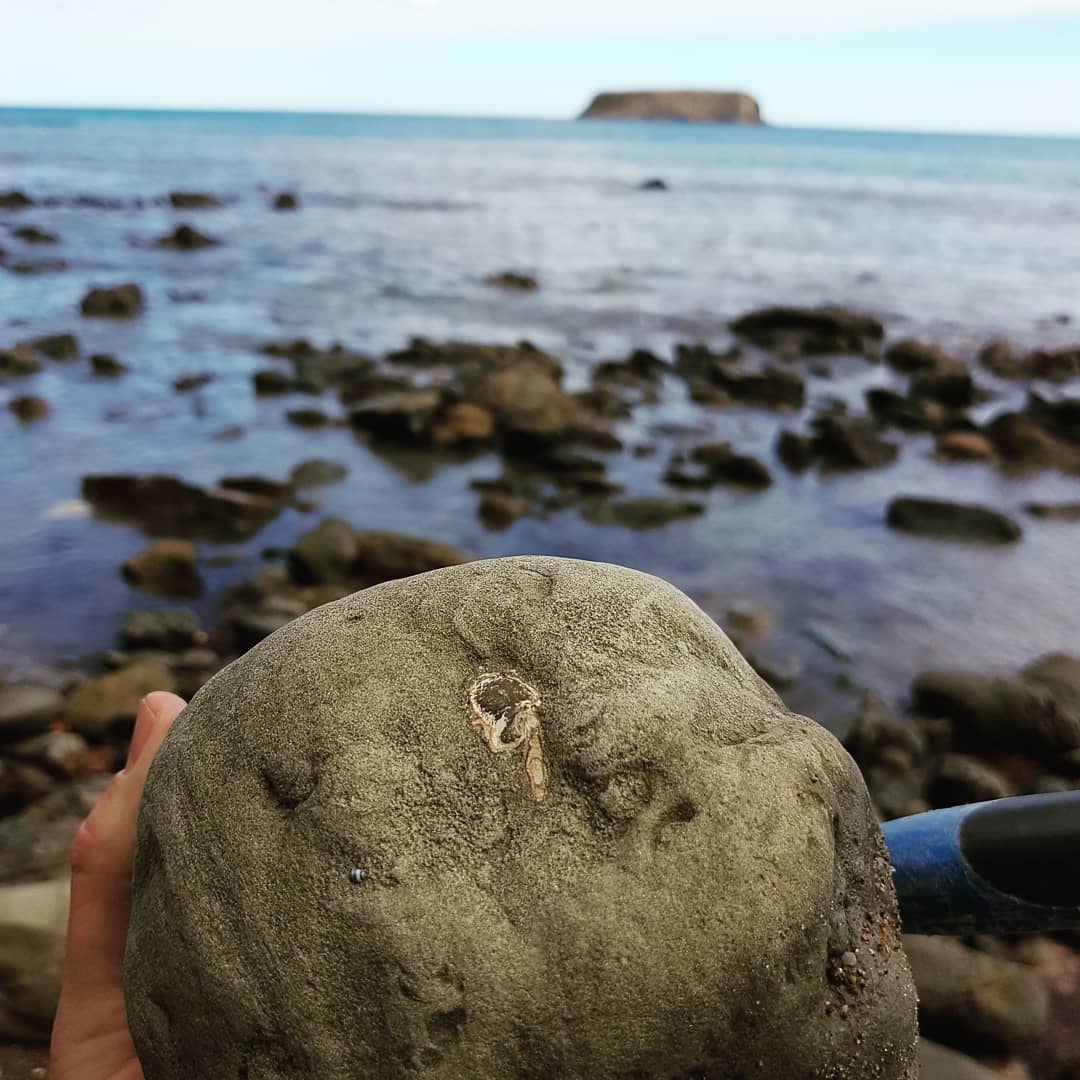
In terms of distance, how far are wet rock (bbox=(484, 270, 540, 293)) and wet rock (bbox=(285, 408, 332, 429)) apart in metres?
7.27

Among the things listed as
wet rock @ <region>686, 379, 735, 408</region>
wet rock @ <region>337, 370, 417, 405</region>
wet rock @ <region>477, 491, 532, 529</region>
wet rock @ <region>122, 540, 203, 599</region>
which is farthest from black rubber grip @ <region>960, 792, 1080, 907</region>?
wet rock @ <region>686, 379, 735, 408</region>

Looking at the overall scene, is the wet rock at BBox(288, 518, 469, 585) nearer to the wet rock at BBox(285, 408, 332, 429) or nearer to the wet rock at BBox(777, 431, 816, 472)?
the wet rock at BBox(285, 408, 332, 429)

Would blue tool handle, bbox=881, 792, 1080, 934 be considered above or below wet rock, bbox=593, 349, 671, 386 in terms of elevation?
above

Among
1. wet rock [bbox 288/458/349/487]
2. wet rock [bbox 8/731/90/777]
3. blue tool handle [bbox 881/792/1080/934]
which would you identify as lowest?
wet rock [bbox 8/731/90/777]

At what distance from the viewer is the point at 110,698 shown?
3.92m

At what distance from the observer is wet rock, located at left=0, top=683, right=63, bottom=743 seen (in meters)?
3.79

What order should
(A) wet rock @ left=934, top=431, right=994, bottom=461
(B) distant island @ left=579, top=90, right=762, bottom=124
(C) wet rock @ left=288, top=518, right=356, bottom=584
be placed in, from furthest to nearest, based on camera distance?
1. (B) distant island @ left=579, top=90, right=762, bottom=124
2. (A) wet rock @ left=934, top=431, right=994, bottom=461
3. (C) wet rock @ left=288, top=518, right=356, bottom=584

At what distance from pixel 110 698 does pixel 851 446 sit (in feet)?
18.2

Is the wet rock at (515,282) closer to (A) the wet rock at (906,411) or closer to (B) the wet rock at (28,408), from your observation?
(A) the wet rock at (906,411)

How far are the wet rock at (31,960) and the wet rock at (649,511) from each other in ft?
13.3

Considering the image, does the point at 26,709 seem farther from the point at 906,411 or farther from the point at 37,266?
the point at 37,266

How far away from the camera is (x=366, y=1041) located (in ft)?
4.47

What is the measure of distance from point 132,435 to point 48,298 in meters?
6.53

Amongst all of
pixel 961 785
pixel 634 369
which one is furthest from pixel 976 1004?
pixel 634 369
